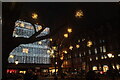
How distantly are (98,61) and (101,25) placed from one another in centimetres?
1206

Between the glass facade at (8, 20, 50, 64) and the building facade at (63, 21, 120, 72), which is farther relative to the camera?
the glass facade at (8, 20, 50, 64)

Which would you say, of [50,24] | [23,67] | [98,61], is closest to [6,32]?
[50,24]

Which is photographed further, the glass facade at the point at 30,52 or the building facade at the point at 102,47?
the glass facade at the point at 30,52

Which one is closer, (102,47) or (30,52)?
(102,47)

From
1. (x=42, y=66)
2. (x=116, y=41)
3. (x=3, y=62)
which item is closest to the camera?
(x=3, y=62)

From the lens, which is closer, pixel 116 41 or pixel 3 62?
pixel 3 62

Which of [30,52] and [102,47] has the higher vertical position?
[102,47]

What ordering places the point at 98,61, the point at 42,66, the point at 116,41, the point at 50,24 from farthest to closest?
the point at 42,66, the point at 98,61, the point at 116,41, the point at 50,24

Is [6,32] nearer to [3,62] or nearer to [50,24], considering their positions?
[3,62]

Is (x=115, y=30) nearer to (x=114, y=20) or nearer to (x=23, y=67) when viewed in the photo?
(x=114, y=20)

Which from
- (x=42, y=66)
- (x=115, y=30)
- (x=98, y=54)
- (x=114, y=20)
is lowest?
(x=42, y=66)

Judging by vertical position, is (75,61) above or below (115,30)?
below

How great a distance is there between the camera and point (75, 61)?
64438 mm

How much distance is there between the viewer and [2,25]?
777cm
